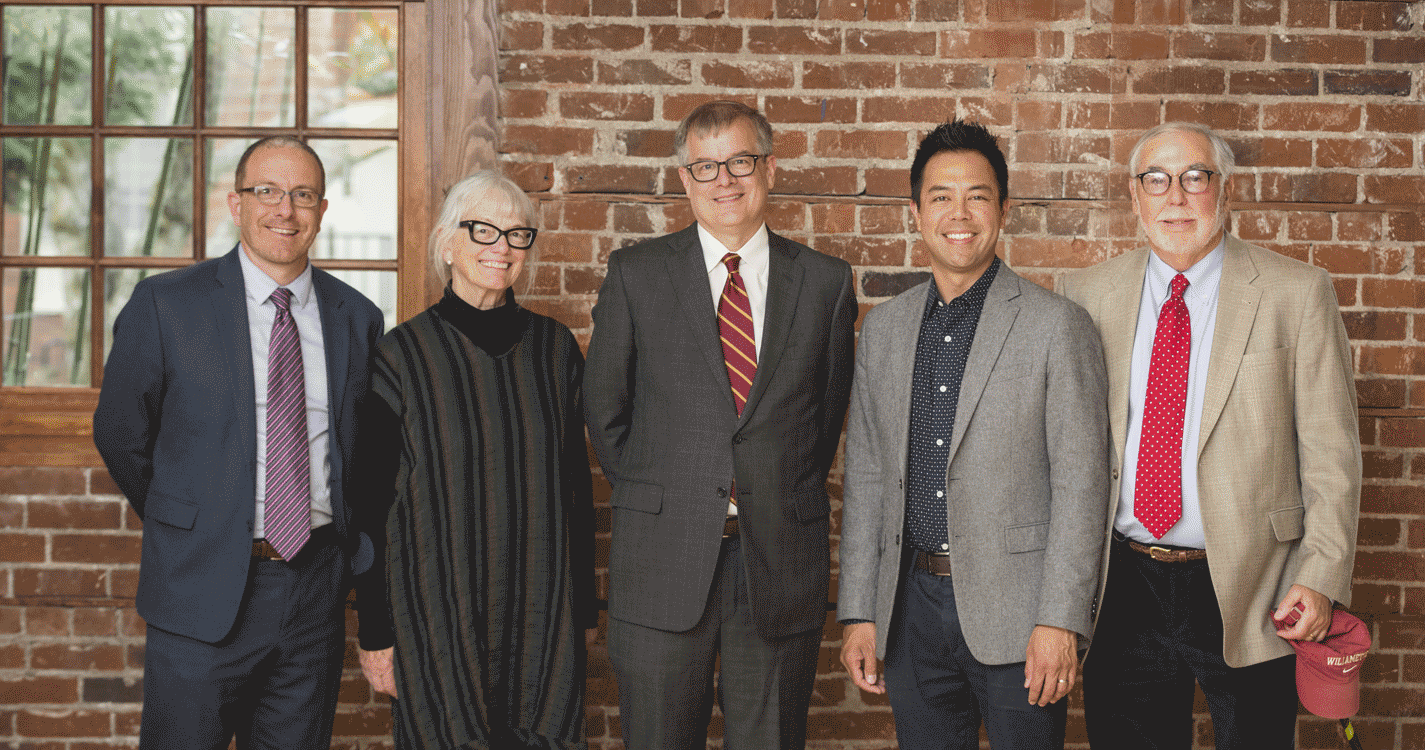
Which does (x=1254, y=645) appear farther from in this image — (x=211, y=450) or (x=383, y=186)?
(x=383, y=186)

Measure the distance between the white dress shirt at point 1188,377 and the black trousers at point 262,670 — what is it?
1765 millimetres

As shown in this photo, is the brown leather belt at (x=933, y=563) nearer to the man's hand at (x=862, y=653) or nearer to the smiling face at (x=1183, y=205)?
the man's hand at (x=862, y=653)

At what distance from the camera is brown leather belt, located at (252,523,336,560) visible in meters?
2.06

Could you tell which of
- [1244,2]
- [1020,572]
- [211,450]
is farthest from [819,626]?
[1244,2]

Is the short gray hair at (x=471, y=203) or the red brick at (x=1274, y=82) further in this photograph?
the red brick at (x=1274, y=82)

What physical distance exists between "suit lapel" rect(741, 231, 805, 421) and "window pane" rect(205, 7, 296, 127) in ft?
5.93

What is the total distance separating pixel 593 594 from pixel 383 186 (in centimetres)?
157

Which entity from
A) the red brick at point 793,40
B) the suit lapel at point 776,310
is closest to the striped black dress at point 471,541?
the suit lapel at point 776,310

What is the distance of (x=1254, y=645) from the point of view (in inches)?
76.8

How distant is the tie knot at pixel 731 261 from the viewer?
2105 millimetres

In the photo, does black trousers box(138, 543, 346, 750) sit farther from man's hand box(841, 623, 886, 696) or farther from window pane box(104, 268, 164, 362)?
window pane box(104, 268, 164, 362)

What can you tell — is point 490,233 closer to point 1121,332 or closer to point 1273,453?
point 1121,332

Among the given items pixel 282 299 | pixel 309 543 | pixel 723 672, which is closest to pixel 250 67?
pixel 282 299

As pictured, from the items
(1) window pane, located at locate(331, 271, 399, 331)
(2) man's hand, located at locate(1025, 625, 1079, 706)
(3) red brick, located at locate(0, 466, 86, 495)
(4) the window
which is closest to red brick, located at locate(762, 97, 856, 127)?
(4) the window
